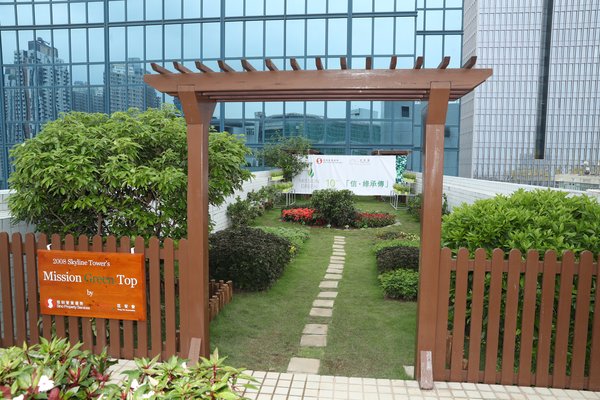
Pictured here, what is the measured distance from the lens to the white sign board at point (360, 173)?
1820 cm

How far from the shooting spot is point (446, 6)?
25.1m

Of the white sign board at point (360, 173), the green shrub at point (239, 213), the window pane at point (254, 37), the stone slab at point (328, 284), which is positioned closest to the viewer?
the stone slab at point (328, 284)

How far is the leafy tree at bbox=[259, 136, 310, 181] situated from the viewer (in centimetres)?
1891

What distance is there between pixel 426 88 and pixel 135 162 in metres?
3.21

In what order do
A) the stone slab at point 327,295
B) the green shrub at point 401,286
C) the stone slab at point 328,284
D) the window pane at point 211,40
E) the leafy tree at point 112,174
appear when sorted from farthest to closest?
the window pane at point 211,40, the stone slab at point 328,284, the stone slab at point 327,295, the green shrub at point 401,286, the leafy tree at point 112,174

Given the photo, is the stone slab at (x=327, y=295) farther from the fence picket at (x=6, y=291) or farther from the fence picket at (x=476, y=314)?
the fence picket at (x=6, y=291)

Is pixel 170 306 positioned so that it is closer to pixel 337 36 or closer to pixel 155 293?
pixel 155 293

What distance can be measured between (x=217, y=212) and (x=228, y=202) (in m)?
1.36

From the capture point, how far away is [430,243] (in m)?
3.86

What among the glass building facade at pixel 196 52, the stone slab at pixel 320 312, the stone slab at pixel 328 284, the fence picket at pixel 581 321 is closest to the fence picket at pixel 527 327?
the fence picket at pixel 581 321

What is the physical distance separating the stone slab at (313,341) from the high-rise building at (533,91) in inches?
1889

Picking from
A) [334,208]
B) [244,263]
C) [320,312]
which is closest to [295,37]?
[334,208]

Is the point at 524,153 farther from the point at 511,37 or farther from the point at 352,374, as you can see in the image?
the point at 352,374

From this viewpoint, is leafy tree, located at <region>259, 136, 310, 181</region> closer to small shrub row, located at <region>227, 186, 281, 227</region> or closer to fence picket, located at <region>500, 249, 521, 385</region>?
small shrub row, located at <region>227, 186, 281, 227</region>
